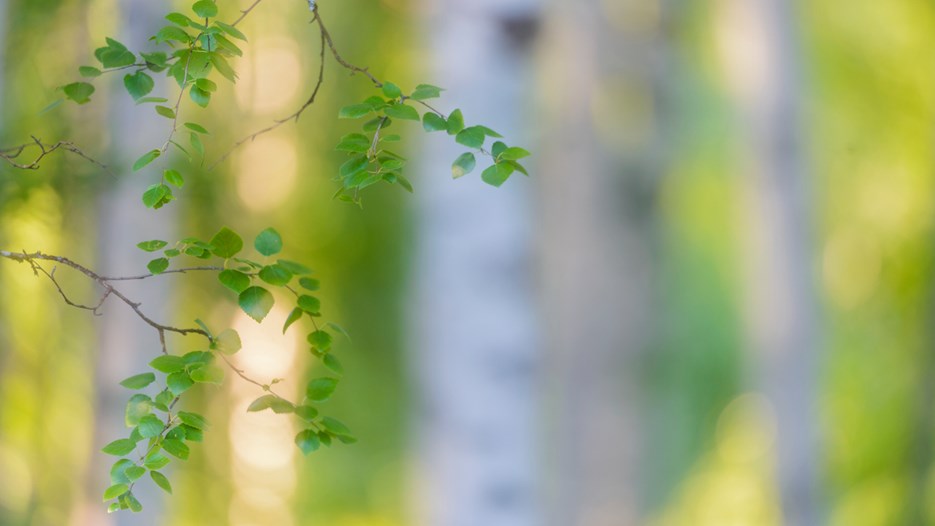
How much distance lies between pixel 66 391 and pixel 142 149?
230 centimetres

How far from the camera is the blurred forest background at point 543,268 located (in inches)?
86.4

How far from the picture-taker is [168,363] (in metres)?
0.83

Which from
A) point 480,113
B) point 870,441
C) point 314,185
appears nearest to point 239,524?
point 314,185

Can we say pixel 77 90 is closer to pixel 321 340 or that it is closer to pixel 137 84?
pixel 137 84

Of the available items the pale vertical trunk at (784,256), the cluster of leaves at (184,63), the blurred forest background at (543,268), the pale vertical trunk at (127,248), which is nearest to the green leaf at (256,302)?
the cluster of leaves at (184,63)

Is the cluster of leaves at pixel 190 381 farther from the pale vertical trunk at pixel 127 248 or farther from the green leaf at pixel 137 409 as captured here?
the pale vertical trunk at pixel 127 248

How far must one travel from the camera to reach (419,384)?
2395 millimetres

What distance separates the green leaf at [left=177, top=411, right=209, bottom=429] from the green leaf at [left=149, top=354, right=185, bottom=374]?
4 centimetres

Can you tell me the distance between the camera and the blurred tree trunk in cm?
493

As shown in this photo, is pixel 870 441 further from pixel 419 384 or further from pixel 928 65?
pixel 419 384

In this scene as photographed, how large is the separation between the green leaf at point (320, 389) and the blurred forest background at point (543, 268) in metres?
1.19

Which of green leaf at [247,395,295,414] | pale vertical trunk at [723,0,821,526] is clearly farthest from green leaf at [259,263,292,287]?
pale vertical trunk at [723,0,821,526]

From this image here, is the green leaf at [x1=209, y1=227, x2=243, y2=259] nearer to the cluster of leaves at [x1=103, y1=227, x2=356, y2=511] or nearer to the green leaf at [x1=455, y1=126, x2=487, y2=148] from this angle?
the cluster of leaves at [x1=103, y1=227, x2=356, y2=511]

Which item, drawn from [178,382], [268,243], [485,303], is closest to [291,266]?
[268,243]
